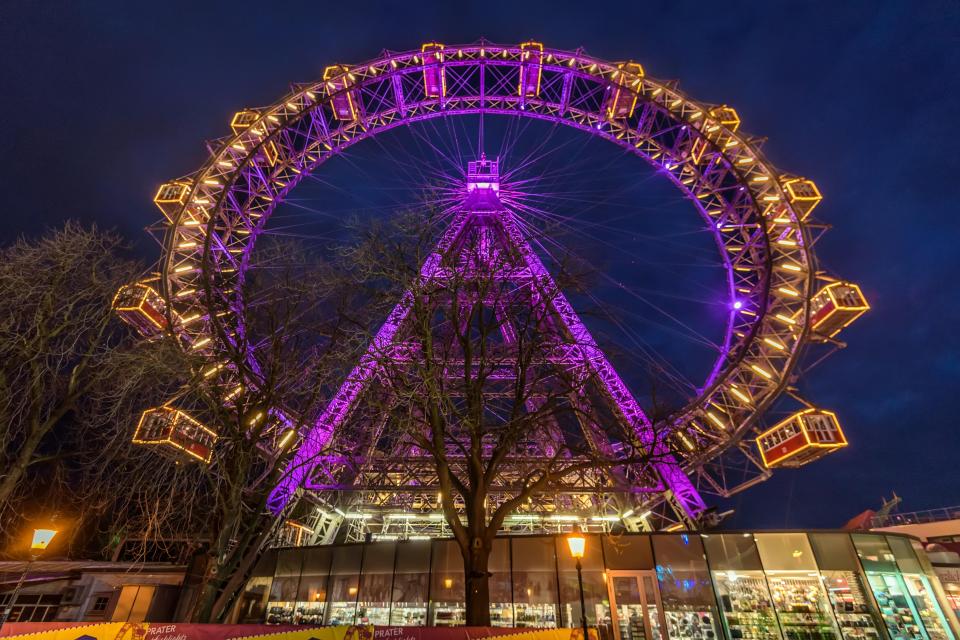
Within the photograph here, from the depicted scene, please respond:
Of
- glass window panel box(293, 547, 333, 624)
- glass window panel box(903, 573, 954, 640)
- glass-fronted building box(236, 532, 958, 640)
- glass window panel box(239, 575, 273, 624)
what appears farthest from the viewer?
glass window panel box(239, 575, 273, 624)

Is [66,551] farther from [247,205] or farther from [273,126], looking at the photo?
[273,126]

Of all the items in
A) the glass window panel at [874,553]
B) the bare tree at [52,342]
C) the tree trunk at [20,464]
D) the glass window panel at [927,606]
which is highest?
the bare tree at [52,342]

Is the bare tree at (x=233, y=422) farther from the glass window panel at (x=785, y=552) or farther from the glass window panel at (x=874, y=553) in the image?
the glass window panel at (x=874, y=553)

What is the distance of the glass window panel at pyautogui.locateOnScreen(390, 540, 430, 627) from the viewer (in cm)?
1778

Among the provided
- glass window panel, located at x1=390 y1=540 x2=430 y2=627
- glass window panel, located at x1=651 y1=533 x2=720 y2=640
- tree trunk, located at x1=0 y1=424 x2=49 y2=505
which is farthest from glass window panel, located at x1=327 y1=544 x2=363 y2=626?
glass window panel, located at x1=651 y1=533 x2=720 y2=640

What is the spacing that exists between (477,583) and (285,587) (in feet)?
44.7

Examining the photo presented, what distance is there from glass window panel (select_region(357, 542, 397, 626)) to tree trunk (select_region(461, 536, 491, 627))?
9319 millimetres

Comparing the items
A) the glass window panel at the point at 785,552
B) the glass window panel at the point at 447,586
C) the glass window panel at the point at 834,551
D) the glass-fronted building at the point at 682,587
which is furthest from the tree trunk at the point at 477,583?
the glass window panel at the point at 834,551

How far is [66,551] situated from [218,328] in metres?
21.5

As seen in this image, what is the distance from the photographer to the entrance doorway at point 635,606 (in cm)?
1622

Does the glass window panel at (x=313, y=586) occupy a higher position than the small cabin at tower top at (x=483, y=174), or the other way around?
the small cabin at tower top at (x=483, y=174)

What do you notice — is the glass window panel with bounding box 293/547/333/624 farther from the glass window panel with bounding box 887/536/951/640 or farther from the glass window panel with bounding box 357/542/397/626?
the glass window panel with bounding box 887/536/951/640

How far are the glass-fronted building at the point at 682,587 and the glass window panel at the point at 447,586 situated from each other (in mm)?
37

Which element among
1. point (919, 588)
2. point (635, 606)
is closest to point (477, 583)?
point (635, 606)
